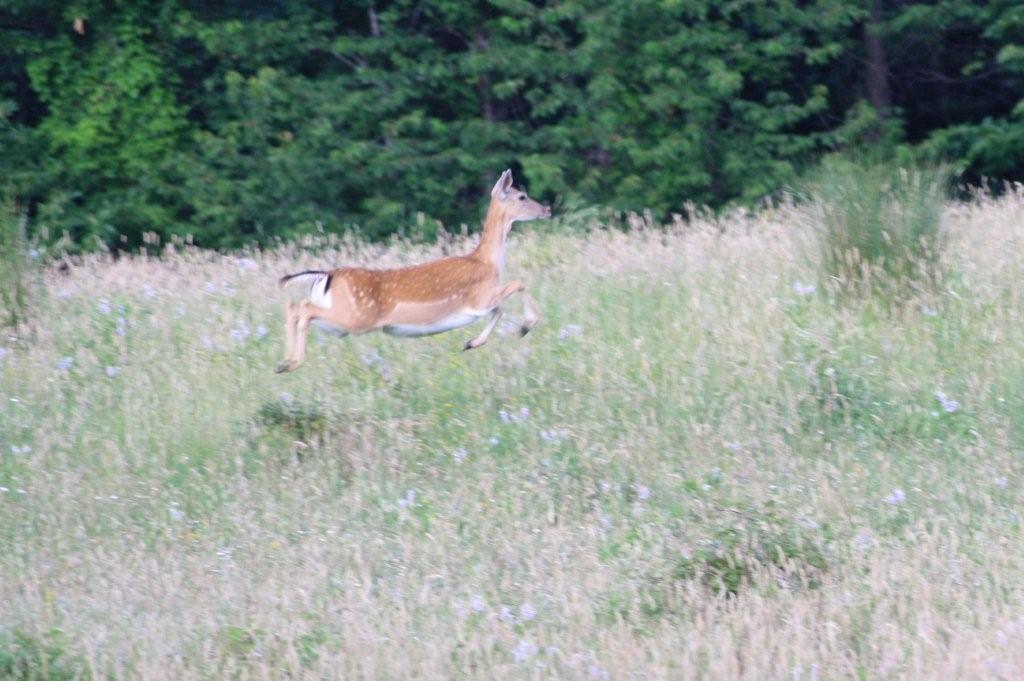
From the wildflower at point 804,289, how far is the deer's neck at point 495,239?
1.93 m

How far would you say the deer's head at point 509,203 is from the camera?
948 centimetres

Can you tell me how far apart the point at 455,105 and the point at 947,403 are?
48.6ft

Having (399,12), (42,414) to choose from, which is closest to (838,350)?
(42,414)

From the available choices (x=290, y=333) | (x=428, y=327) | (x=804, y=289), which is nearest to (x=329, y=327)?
(x=290, y=333)

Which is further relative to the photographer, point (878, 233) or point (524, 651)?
point (878, 233)

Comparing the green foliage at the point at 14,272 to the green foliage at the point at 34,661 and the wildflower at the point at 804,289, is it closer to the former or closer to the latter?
the green foliage at the point at 34,661

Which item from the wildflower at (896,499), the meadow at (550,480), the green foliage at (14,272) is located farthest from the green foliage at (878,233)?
the green foliage at (14,272)

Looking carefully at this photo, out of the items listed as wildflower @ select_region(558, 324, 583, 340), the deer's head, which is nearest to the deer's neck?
the deer's head

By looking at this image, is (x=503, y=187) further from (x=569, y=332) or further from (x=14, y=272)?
(x=14, y=272)

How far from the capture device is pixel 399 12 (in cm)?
2212

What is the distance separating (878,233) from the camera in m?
9.87

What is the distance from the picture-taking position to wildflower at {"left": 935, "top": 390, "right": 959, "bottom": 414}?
27.1 feet

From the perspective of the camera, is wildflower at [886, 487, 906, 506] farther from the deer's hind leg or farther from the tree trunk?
the tree trunk

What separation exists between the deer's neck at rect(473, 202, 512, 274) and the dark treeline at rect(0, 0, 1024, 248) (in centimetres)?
1093
